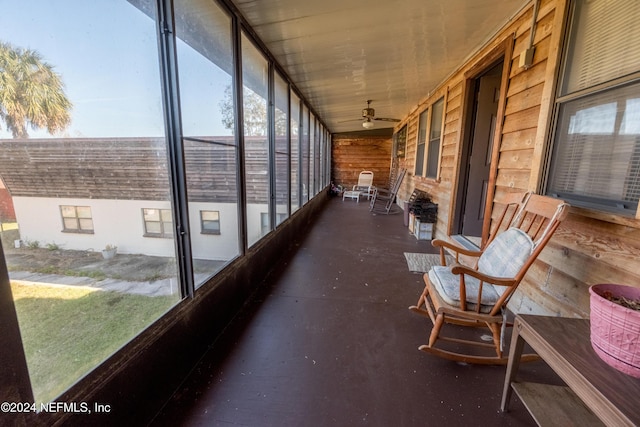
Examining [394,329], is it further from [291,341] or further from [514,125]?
[514,125]

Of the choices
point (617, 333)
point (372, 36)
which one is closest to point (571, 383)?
point (617, 333)

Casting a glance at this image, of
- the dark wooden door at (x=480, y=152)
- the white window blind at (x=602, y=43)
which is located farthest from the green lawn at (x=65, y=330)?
the dark wooden door at (x=480, y=152)

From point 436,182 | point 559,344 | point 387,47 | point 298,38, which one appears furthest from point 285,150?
point 559,344

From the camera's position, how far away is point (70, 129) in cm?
85

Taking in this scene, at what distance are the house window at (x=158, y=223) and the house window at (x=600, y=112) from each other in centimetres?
227

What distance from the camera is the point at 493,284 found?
1.42 meters

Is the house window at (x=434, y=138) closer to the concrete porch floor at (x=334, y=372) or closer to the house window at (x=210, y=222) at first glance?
the concrete porch floor at (x=334, y=372)

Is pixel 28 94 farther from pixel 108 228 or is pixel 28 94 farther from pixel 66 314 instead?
pixel 66 314

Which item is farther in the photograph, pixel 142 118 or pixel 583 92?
pixel 583 92

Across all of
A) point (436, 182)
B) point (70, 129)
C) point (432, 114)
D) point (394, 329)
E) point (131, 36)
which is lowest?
point (394, 329)

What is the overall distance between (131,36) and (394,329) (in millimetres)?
2178

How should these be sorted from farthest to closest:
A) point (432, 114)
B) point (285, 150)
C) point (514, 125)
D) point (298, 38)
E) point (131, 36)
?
point (432, 114)
point (285, 150)
point (298, 38)
point (514, 125)
point (131, 36)

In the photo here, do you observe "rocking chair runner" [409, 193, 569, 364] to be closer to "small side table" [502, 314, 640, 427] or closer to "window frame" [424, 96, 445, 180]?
"small side table" [502, 314, 640, 427]

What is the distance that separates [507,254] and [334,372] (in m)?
1.26
